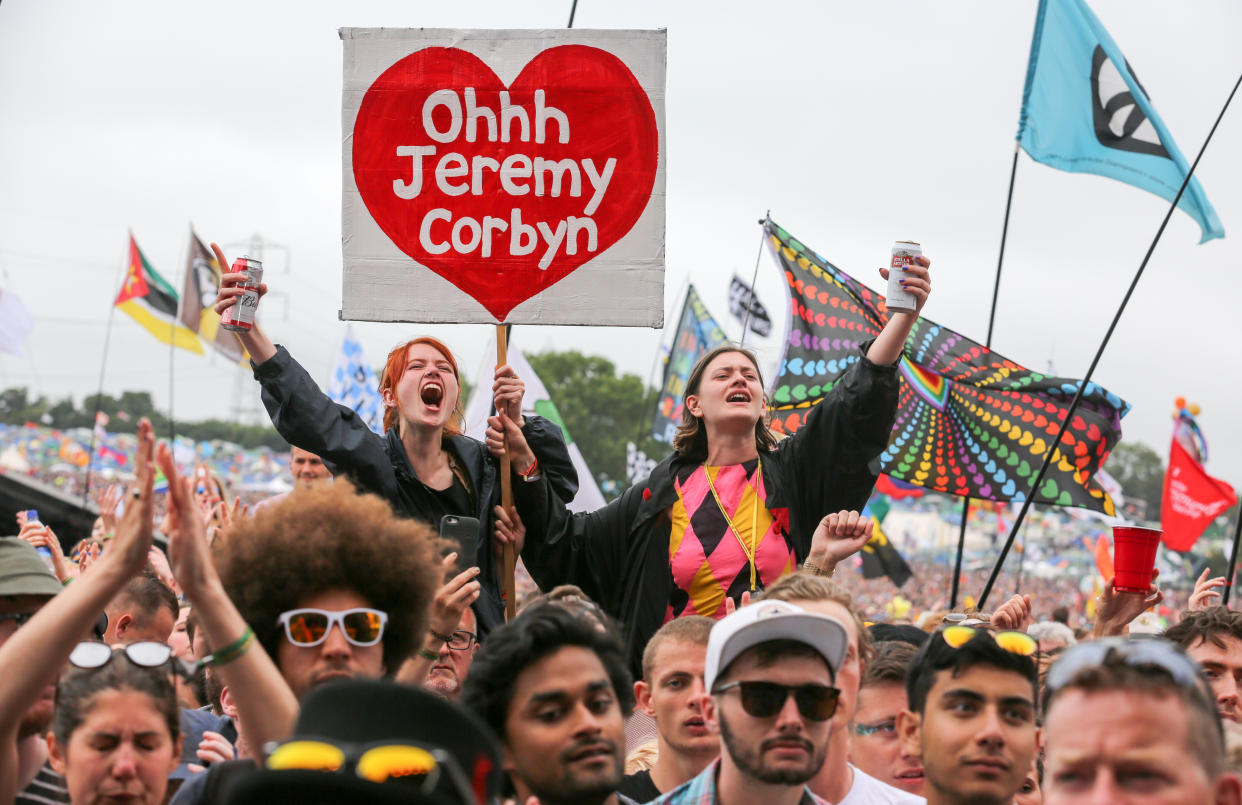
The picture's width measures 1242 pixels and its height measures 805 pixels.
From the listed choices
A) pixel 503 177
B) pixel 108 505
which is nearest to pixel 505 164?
pixel 503 177

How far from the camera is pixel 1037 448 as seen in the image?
845cm

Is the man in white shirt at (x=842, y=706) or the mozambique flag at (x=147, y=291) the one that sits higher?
the mozambique flag at (x=147, y=291)

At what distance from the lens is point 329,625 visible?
338cm

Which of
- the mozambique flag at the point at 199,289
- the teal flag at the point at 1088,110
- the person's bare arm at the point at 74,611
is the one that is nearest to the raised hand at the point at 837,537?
the person's bare arm at the point at 74,611

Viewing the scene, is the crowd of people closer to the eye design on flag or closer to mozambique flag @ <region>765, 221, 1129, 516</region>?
mozambique flag @ <region>765, 221, 1129, 516</region>

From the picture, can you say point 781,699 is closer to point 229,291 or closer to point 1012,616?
point 1012,616

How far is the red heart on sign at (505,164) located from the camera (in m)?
5.21

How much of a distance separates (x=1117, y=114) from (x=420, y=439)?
526cm

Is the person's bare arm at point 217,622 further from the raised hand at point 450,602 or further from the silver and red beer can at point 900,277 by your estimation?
the silver and red beer can at point 900,277

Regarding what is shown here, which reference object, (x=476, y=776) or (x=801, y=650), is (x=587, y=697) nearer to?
(x=801, y=650)

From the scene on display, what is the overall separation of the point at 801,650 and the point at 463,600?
1039 mm

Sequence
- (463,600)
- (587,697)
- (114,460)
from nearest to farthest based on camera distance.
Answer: (587,697) → (463,600) → (114,460)

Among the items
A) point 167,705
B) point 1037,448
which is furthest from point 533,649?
point 1037,448

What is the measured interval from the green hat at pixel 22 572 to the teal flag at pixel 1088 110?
6.44 m
